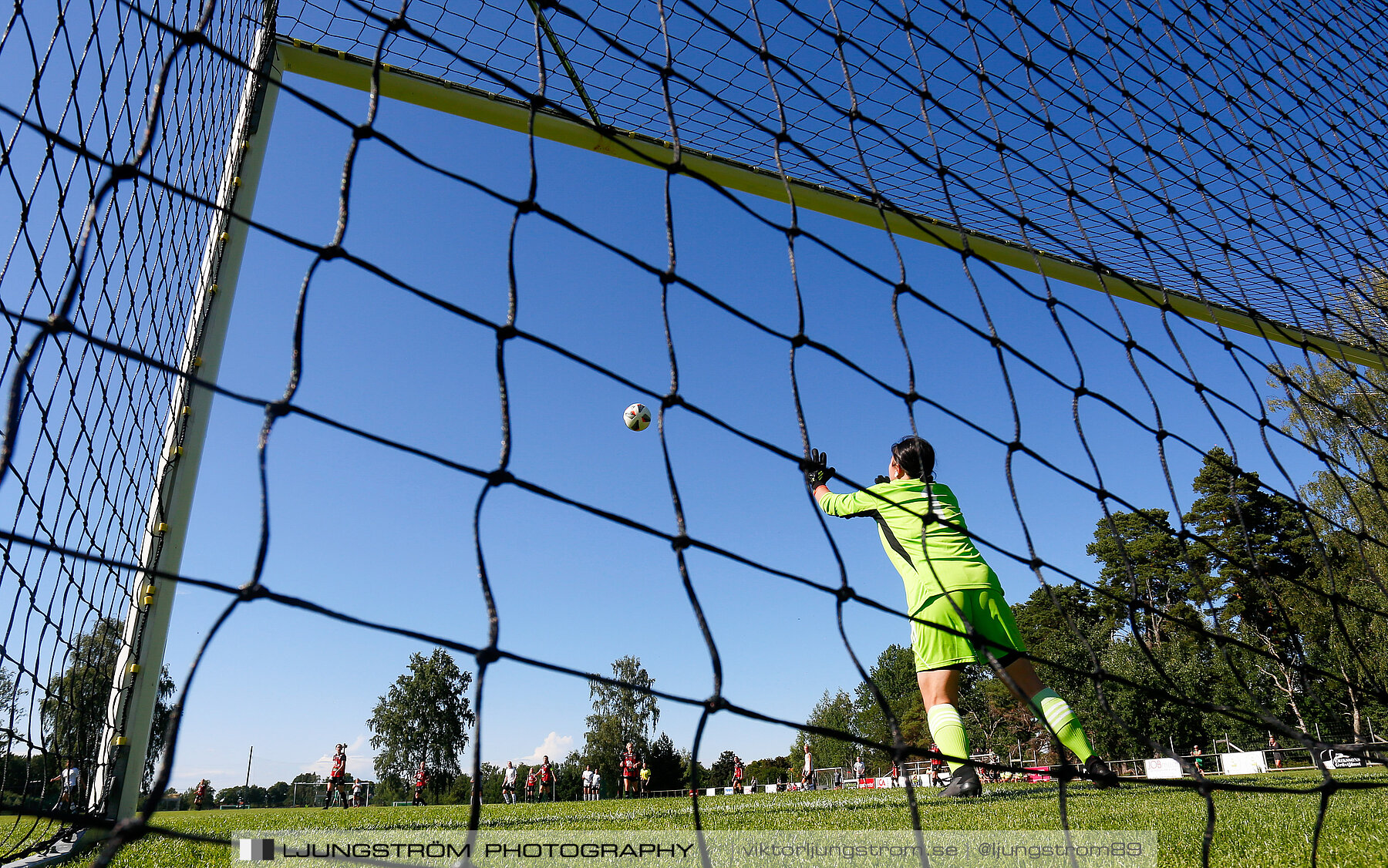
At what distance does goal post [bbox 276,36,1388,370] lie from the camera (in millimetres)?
3141

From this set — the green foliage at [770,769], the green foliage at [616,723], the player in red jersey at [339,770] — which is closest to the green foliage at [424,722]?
the green foliage at [616,723]

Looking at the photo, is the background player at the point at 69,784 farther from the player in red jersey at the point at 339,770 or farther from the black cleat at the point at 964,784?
the player in red jersey at the point at 339,770

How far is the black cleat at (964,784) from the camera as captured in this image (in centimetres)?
320

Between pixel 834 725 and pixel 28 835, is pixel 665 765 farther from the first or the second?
pixel 28 835

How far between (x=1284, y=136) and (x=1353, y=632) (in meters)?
22.9

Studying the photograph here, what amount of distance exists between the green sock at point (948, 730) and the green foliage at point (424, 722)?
3917cm

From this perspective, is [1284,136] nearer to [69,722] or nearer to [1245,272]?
[1245,272]

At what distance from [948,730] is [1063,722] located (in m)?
0.42

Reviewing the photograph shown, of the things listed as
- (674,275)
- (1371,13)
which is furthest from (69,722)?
(1371,13)

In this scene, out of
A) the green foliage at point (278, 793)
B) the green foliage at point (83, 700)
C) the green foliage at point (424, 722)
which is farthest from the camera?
the green foliage at point (424, 722)

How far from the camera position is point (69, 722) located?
9.81 ft

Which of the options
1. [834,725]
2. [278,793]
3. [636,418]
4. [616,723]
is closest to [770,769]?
[834,725]

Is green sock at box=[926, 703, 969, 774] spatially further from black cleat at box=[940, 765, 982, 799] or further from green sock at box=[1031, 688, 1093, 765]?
green sock at box=[1031, 688, 1093, 765]

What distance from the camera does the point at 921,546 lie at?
121 inches
